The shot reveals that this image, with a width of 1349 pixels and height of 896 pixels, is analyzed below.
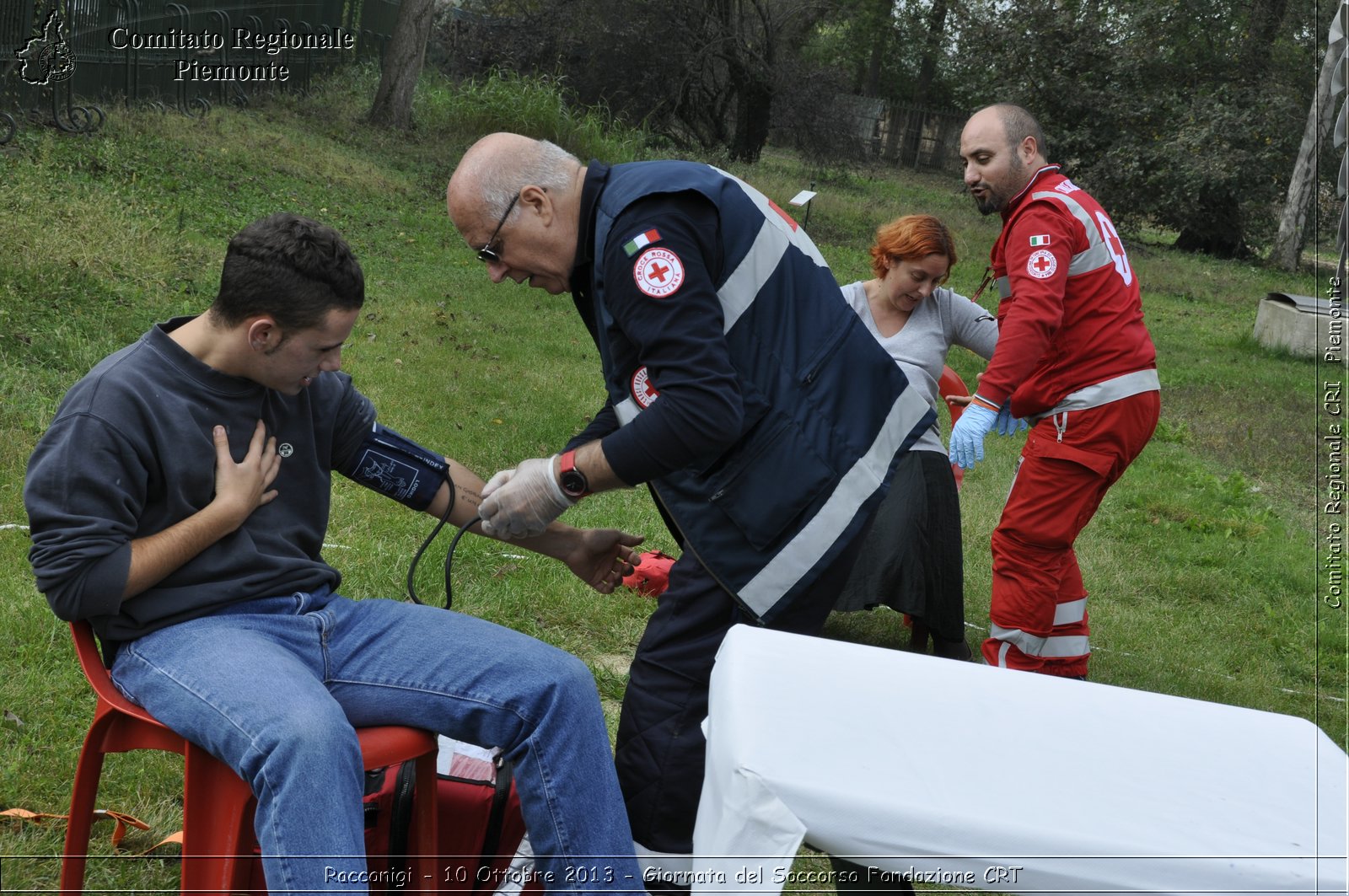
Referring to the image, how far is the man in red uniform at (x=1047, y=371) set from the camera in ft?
12.7

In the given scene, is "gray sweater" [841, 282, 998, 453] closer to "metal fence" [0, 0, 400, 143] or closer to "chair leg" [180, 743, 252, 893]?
"chair leg" [180, 743, 252, 893]

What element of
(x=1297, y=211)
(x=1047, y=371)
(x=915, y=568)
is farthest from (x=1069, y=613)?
(x=1297, y=211)

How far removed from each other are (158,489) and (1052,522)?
290 cm

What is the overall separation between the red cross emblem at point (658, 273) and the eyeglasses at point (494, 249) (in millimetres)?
A: 345

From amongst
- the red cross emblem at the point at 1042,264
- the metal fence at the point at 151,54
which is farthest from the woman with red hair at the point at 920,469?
the metal fence at the point at 151,54

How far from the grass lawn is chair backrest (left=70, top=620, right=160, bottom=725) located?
0.64 metres

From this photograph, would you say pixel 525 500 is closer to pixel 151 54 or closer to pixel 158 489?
pixel 158 489

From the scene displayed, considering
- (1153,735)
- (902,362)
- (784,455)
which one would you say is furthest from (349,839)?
(902,362)

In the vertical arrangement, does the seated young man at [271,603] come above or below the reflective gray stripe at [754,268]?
below

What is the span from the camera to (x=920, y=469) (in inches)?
179

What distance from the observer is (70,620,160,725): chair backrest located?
2059 mm

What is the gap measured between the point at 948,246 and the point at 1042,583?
139cm

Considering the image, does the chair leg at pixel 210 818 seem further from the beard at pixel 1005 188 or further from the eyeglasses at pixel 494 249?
the beard at pixel 1005 188

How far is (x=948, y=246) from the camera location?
4574 millimetres
